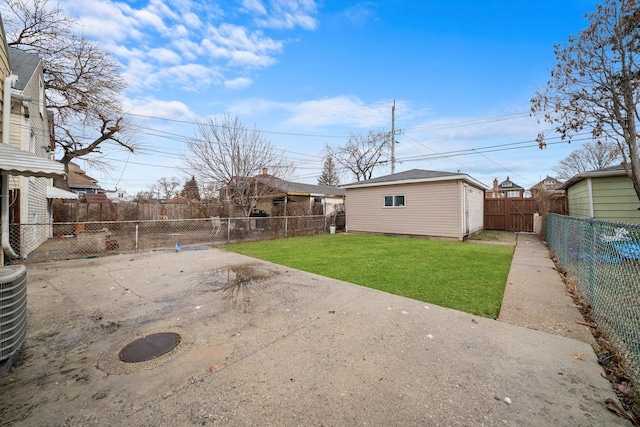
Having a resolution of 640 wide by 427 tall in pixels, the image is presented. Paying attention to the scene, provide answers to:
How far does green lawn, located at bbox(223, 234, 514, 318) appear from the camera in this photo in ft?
13.9

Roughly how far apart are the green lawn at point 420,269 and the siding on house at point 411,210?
2.52 meters

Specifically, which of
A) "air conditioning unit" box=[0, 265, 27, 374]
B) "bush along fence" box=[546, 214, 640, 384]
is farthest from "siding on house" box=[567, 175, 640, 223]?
"air conditioning unit" box=[0, 265, 27, 374]

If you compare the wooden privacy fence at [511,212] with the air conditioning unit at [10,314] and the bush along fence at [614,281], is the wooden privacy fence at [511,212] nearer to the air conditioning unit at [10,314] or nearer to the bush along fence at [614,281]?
the bush along fence at [614,281]

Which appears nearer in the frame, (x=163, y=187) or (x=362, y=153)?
(x=362, y=153)

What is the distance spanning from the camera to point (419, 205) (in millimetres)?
12203

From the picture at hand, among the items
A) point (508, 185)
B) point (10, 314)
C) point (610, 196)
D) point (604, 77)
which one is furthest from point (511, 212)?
point (508, 185)

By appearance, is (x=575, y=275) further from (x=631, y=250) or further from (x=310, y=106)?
(x=310, y=106)

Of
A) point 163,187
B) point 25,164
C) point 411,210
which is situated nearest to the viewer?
point 25,164

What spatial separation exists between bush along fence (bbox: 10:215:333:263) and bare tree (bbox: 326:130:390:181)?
53.2 ft

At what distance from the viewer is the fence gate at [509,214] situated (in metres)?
14.8

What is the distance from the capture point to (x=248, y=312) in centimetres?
367

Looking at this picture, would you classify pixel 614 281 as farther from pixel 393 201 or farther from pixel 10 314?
pixel 393 201

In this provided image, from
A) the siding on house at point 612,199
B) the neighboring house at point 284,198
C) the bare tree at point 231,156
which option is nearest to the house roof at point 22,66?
the bare tree at point 231,156

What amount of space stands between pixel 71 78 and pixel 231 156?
34.6ft
